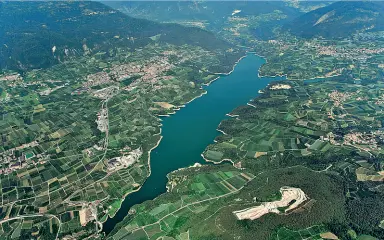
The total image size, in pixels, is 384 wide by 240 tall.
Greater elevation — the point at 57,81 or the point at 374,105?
the point at 374,105

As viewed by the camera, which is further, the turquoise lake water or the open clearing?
the turquoise lake water

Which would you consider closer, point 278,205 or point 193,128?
point 278,205

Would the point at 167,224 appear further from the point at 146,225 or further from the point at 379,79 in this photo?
the point at 379,79

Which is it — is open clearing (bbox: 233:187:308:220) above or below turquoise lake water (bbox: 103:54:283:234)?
above

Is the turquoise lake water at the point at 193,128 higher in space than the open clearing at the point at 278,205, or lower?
lower

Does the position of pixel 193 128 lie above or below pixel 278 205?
below

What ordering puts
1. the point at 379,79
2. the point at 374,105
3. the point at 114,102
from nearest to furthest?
the point at 374,105, the point at 114,102, the point at 379,79

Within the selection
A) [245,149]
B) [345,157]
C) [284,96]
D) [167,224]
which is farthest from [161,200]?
[284,96]

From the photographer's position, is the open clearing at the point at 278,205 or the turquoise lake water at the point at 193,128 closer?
the open clearing at the point at 278,205
